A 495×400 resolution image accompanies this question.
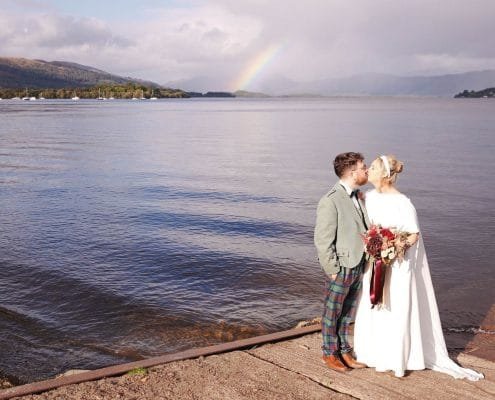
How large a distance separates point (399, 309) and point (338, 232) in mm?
1035

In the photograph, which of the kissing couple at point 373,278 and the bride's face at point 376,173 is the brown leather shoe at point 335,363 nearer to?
the kissing couple at point 373,278

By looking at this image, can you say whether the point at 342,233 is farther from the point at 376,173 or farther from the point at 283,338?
the point at 283,338

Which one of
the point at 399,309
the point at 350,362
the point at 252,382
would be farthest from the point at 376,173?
the point at 252,382

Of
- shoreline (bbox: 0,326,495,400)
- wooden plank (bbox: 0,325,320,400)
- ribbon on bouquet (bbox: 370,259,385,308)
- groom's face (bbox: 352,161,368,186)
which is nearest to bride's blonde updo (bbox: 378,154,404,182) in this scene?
groom's face (bbox: 352,161,368,186)

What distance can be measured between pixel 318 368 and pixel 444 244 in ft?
29.8

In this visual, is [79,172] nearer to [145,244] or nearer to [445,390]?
[145,244]

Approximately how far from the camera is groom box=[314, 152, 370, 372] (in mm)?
5812

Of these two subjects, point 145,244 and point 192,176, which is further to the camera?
point 192,176

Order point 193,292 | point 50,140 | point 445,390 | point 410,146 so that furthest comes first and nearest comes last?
point 50,140 < point 410,146 < point 193,292 < point 445,390

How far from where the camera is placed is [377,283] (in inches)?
231

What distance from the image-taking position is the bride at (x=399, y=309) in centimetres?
582

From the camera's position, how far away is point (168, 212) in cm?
1831

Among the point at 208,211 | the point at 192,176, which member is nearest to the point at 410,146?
the point at 192,176

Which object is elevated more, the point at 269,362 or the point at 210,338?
the point at 269,362
